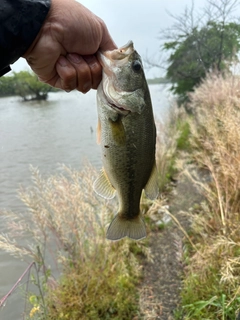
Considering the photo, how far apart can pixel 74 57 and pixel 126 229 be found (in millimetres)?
1083

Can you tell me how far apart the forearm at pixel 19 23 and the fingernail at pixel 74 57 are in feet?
0.74

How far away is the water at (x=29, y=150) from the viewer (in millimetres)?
5520

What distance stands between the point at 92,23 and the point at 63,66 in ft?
0.93

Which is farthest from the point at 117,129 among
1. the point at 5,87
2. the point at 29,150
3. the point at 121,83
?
the point at 29,150

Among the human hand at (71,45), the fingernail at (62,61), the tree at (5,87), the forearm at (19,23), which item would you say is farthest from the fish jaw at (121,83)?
the tree at (5,87)

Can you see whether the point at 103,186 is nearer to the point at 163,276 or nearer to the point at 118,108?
the point at 118,108

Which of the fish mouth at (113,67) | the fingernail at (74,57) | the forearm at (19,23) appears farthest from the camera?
the fingernail at (74,57)

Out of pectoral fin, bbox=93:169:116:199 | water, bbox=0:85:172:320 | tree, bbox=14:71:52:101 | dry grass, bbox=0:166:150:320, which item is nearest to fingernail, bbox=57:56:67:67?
pectoral fin, bbox=93:169:116:199

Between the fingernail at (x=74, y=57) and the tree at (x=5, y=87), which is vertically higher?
the fingernail at (x=74, y=57)

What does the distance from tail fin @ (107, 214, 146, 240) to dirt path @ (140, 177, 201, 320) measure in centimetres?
147

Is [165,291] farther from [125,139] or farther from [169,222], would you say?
[125,139]

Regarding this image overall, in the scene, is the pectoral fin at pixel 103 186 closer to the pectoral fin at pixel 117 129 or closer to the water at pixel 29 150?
the pectoral fin at pixel 117 129

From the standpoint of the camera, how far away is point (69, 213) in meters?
3.88

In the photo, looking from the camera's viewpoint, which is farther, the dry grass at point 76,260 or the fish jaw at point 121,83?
the dry grass at point 76,260
